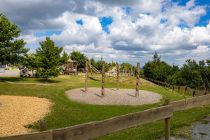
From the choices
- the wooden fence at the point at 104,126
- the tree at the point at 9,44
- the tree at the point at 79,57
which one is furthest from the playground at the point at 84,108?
the tree at the point at 79,57

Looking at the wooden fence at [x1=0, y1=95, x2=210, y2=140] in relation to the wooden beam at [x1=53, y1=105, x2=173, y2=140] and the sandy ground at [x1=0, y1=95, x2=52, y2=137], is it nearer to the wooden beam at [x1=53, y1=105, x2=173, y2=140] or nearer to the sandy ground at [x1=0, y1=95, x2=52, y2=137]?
the wooden beam at [x1=53, y1=105, x2=173, y2=140]

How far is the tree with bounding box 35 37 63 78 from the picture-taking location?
35.0m

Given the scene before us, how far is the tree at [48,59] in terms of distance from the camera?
115 ft

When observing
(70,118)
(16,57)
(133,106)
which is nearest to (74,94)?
(133,106)

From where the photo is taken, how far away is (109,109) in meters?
17.8

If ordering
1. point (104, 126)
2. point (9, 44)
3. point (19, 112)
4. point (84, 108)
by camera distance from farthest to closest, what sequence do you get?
1. point (9, 44)
2. point (84, 108)
3. point (19, 112)
4. point (104, 126)

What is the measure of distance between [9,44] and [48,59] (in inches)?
210

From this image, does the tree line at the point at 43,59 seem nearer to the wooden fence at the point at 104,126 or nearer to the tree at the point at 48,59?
the tree at the point at 48,59

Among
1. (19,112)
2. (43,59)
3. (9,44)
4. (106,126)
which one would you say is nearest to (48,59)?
(43,59)

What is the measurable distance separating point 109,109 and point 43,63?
19.7m

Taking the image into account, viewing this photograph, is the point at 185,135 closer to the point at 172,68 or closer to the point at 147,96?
the point at 147,96

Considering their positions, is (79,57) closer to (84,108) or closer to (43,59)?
(43,59)

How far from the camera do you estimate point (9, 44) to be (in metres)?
31.9

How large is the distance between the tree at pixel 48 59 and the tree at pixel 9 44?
106 inches
